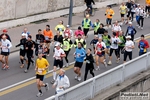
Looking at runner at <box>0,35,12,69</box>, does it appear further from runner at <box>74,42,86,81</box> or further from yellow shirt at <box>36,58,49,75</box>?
yellow shirt at <box>36,58,49,75</box>

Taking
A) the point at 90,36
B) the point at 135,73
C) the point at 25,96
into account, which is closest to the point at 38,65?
the point at 25,96

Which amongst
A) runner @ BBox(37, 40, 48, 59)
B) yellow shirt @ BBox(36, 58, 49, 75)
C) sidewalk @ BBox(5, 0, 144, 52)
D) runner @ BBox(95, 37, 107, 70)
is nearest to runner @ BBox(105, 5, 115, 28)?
sidewalk @ BBox(5, 0, 144, 52)

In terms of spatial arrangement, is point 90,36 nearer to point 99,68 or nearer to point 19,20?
point 19,20

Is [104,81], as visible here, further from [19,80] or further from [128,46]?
[128,46]

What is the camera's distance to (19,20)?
2864 cm

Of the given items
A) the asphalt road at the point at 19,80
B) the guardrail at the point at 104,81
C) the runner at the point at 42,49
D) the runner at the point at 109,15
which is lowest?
the asphalt road at the point at 19,80

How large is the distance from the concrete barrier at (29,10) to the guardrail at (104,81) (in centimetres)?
1189

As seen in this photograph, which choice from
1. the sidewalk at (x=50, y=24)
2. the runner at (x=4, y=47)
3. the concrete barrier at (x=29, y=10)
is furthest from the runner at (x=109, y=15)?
the runner at (x=4, y=47)

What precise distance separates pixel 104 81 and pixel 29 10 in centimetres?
1526

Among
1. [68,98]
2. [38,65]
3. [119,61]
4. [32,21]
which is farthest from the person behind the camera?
[32,21]

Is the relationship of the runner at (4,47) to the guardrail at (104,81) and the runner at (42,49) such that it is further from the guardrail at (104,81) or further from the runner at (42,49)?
the guardrail at (104,81)

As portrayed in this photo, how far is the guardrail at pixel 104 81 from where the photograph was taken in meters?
13.6

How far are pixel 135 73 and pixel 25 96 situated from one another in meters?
4.44

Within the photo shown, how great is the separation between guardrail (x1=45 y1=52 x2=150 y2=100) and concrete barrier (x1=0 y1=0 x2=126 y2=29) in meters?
11.9
